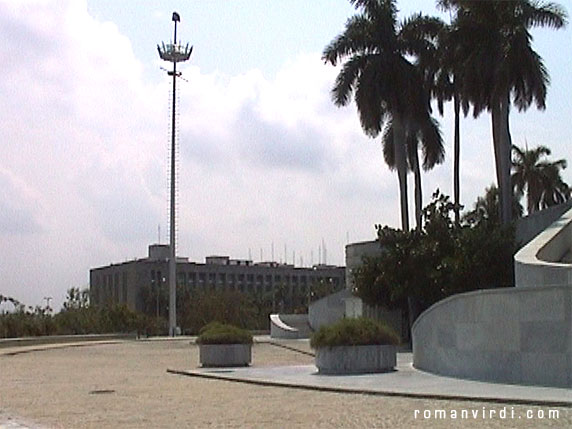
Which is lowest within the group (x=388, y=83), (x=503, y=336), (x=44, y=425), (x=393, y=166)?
(x=44, y=425)

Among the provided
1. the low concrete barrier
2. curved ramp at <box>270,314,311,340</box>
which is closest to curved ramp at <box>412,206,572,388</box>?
the low concrete barrier

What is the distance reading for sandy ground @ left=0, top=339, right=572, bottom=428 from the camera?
13555mm

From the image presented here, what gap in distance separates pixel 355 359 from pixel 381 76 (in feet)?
74.8

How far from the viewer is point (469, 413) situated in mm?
13891

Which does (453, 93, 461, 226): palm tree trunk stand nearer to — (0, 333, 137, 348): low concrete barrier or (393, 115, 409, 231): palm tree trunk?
(393, 115, 409, 231): palm tree trunk

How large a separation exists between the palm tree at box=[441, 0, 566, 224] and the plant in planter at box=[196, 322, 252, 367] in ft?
48.9

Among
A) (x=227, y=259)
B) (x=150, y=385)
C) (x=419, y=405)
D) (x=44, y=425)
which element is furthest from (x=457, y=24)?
(x=227, y=259)

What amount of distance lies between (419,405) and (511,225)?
20259 mm

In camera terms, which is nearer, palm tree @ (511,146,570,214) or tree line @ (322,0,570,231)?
tree line @ (322,0,570,231)

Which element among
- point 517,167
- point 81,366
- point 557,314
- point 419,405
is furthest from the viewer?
point 517,167

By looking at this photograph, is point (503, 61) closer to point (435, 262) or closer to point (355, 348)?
point (435, 262)

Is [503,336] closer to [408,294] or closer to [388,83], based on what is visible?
[408,294]

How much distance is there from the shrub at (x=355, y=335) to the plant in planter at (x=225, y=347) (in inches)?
176

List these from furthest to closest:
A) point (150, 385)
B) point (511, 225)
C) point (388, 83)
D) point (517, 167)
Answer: point (517, 167)
point (388, 83)
point (511, 225)
point (150, 385)
